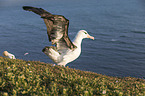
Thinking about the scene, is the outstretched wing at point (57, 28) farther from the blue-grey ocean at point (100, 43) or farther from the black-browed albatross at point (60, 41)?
the blue-grey ocean at point (100, 43)

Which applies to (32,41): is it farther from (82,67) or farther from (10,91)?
(10,91)

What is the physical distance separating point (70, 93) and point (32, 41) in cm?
4180

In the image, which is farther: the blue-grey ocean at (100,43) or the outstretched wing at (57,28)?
the blue-grey ocean at (100,43)

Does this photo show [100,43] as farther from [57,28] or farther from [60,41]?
A: [57,28]

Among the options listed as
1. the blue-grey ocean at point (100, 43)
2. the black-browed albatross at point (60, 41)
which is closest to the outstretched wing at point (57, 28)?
the black-browed albatross at point (60, 41)

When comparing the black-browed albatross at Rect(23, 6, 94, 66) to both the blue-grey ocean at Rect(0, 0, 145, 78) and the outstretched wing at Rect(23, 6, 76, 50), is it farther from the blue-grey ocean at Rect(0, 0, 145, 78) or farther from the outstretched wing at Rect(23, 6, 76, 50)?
the blue-grey ocean at Rect(0, 0, 145, 78)

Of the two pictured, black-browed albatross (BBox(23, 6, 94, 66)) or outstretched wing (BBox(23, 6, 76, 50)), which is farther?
black-browed albatross (BBox(23, 6, 94, 66))

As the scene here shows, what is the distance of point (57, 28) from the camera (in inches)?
362

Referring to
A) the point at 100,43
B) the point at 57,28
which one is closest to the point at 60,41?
the point at 57,28

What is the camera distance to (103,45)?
143ft

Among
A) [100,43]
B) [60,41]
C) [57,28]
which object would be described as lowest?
[60,41]

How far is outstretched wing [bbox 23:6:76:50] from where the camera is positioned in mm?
8233

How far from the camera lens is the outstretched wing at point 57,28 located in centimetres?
823

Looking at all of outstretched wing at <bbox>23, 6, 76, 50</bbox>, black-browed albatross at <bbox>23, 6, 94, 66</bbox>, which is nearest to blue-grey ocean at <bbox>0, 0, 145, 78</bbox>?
black-browed albatross at <bbox>23, 6, 94, 66</bbox>
